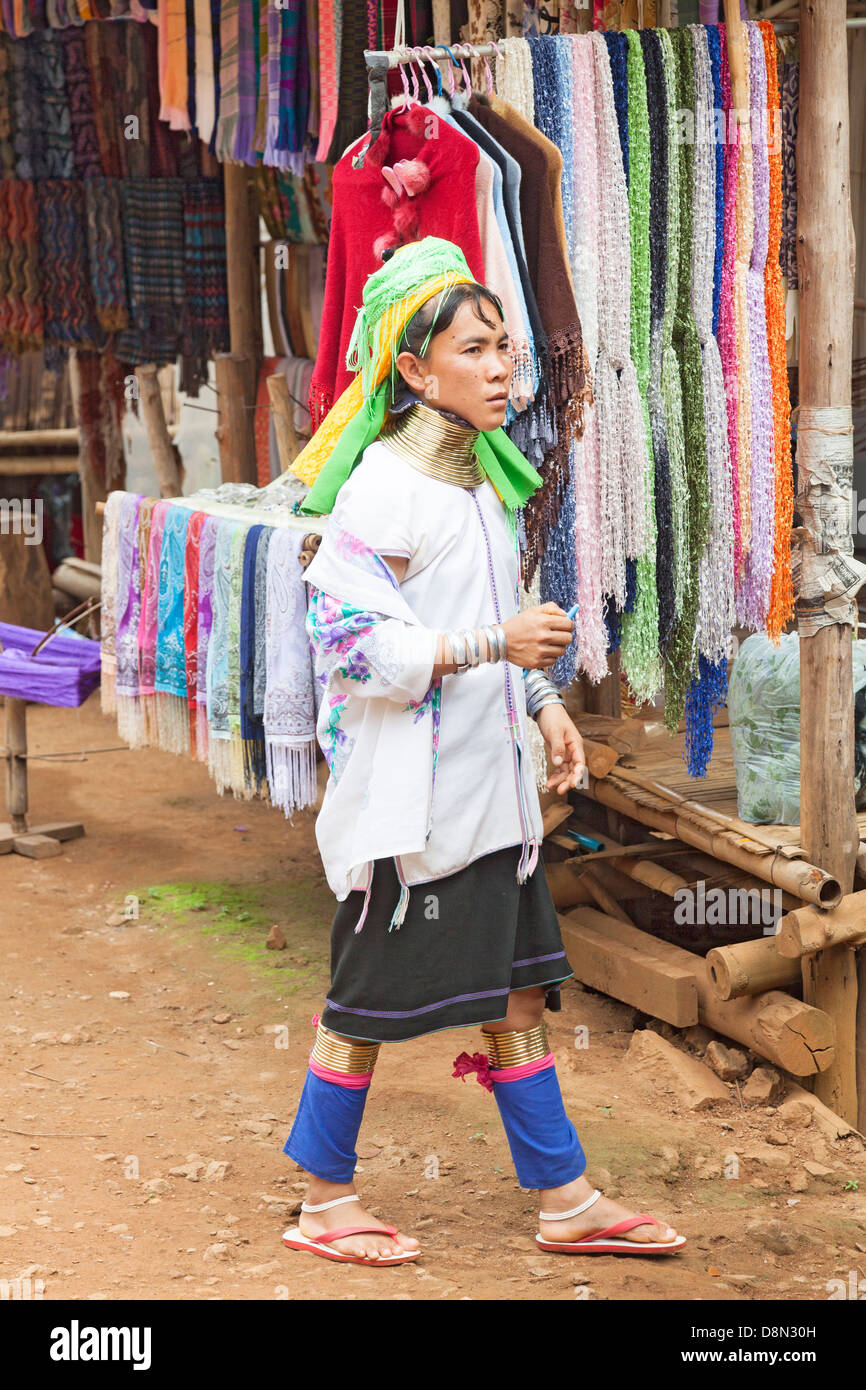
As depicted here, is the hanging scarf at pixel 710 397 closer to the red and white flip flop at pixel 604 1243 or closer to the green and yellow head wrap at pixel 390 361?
the green and yellow head wrap at pixel 390 361

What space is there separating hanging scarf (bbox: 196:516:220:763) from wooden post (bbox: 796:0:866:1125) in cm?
205

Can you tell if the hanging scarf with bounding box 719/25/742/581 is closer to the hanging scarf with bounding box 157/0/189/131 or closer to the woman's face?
the woman's face

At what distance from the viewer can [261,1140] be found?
3785 mm

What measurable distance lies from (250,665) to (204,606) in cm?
33

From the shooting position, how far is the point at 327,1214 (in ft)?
9.98

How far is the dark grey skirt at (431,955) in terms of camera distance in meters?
2.84

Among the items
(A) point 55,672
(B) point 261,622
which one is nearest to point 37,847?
(A) point 55,672

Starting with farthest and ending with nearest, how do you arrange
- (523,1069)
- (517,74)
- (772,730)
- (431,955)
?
(772,730)
(517,74)
(523,1069)
(431,955)

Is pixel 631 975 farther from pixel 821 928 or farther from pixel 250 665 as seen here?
pixel 250 665

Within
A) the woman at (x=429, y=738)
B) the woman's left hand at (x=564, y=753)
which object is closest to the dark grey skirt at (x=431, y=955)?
the woman at (x=429, y=738)

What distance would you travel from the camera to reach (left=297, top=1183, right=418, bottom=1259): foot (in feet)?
9.84

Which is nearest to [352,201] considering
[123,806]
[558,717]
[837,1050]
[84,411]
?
[558,717]

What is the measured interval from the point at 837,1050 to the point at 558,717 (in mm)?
1993

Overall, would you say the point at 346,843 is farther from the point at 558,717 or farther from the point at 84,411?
the point at 84,411
